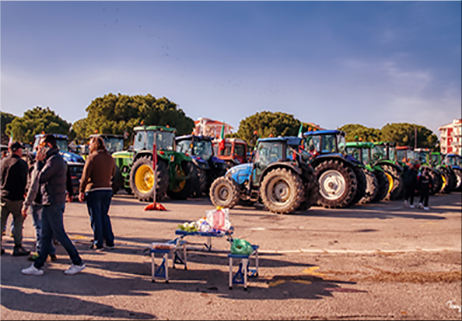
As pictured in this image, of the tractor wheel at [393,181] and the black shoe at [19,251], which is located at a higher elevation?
the tractor wheel at [393,181]

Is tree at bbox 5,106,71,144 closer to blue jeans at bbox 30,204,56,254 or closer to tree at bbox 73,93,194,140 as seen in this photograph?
tree at bbox 73,93,194,140

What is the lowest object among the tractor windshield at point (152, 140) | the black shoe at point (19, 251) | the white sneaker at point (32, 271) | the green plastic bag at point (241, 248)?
the white sneaker at point (32, 271)

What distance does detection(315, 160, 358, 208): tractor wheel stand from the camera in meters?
12.6

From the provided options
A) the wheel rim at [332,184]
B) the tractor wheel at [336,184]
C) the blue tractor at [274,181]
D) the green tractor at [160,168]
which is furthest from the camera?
the green tractor at [160,168]

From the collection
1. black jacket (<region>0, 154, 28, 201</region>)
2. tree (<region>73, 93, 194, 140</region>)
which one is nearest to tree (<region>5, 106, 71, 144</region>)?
tree (<region>73, 93, 194, 140</region>)

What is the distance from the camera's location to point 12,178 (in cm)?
593

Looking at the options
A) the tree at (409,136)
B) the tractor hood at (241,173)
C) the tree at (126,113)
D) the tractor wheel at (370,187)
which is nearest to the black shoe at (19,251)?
the tractor hood at (241,173)

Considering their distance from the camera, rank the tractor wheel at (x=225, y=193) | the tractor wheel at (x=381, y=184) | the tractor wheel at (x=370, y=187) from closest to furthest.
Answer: the tractor wheel at (x=225, y=193), the tractor wheel at (x=370, y=187), the tractor wheel at (x=381, y=184)

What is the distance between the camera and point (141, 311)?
396 centimetres

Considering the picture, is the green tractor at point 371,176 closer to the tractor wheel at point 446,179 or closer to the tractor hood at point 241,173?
the tractor hood at point 241,173

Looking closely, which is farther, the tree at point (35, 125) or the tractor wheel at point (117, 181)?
the tree at point (35, 125)

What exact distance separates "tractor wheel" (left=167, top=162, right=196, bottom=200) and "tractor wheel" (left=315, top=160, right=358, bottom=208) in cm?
476

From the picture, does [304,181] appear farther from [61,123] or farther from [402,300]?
[61,123]

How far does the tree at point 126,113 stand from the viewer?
118ft
